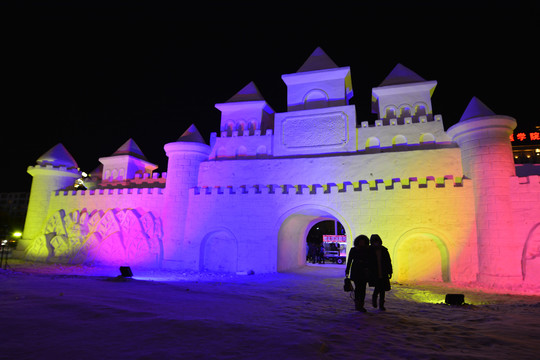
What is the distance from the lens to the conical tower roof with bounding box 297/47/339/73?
1795 cm

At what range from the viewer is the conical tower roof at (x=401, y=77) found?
54.6ft

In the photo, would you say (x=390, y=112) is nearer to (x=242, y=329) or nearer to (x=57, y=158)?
(x=242, y=329)

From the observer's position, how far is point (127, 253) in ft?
55.0

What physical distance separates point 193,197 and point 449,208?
12.5 m

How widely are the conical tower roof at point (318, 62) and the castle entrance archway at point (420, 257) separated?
11246mm

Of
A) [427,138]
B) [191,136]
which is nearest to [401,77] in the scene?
[427,138]

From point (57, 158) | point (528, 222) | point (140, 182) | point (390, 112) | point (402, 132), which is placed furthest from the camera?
point (140, 182)

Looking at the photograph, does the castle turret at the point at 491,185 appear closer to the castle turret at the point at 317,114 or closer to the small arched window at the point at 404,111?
the small arched window at the point at 404,111

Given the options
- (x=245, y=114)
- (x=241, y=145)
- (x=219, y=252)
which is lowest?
(x=219, y=252)

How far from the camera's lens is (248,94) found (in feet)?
63.8

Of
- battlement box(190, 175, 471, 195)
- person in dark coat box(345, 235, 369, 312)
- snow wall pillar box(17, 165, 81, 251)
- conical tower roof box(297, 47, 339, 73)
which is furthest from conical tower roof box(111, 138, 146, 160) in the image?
person in dark coat box(345, 235, 369, 312)

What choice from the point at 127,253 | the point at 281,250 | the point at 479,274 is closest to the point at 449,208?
the point at 479,274

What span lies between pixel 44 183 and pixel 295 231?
17.6 metres

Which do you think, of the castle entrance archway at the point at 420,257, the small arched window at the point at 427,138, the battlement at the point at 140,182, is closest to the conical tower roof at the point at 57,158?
the battlement at the point at 140,182
